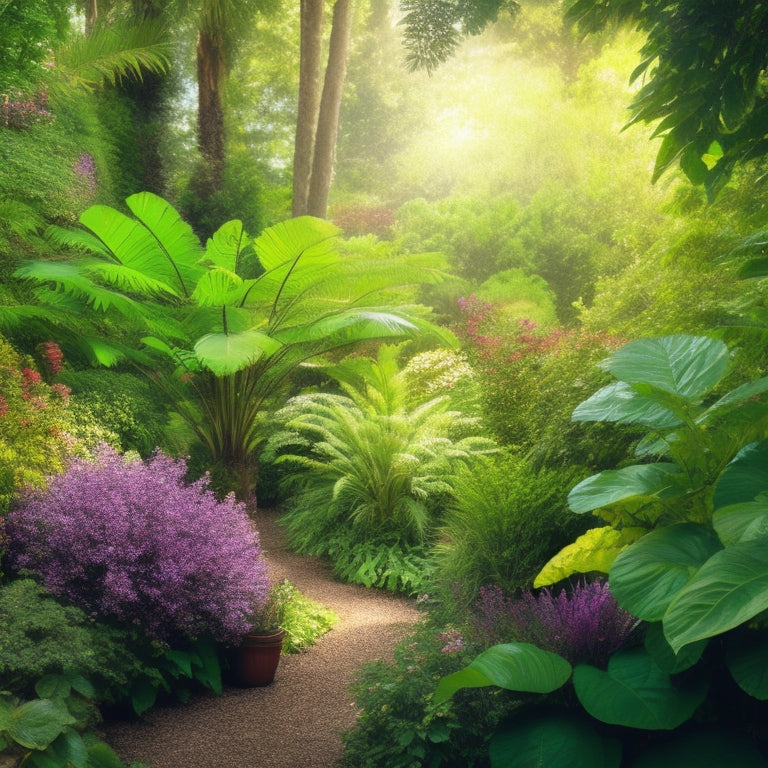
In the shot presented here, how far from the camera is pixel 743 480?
4.95ft

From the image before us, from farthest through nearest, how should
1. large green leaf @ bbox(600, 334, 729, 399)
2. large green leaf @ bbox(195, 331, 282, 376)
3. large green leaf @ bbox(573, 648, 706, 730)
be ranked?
large green leaf @ bbox(195, 331, 282, 376), large green leaf @ bbox(600, 334, 729, 399), large green leaf @ bbox(573, 648, 706, 730)

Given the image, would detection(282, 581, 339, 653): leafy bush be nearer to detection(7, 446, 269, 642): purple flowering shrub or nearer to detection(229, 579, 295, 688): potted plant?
detection(229, 579, 295, 688): potted plant

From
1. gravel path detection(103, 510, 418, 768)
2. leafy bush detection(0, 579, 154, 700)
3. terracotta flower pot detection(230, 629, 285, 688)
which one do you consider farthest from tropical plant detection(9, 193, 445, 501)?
leafy bush detection(0, 579, 154, 700)

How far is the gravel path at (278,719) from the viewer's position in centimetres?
273

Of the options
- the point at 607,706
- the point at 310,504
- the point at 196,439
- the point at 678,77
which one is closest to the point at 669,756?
the point at 607,706

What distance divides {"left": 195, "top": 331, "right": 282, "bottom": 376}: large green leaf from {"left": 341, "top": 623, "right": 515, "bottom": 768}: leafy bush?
105 inches

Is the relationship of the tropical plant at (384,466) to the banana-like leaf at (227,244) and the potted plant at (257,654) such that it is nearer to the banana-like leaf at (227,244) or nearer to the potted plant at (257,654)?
the banana-like leaf at (227,244)

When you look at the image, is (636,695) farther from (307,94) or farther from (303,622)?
(307,94)

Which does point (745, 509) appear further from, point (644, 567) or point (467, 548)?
point (467, 548)

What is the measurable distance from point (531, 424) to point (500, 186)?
10.3 metres

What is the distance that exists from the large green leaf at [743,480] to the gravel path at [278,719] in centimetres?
189

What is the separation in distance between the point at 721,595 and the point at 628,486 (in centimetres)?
52

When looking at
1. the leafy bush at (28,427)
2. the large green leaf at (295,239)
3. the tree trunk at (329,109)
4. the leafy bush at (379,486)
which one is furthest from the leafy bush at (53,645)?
the tree trunk at (329,109)

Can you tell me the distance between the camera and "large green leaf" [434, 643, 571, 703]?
5.30 ft
